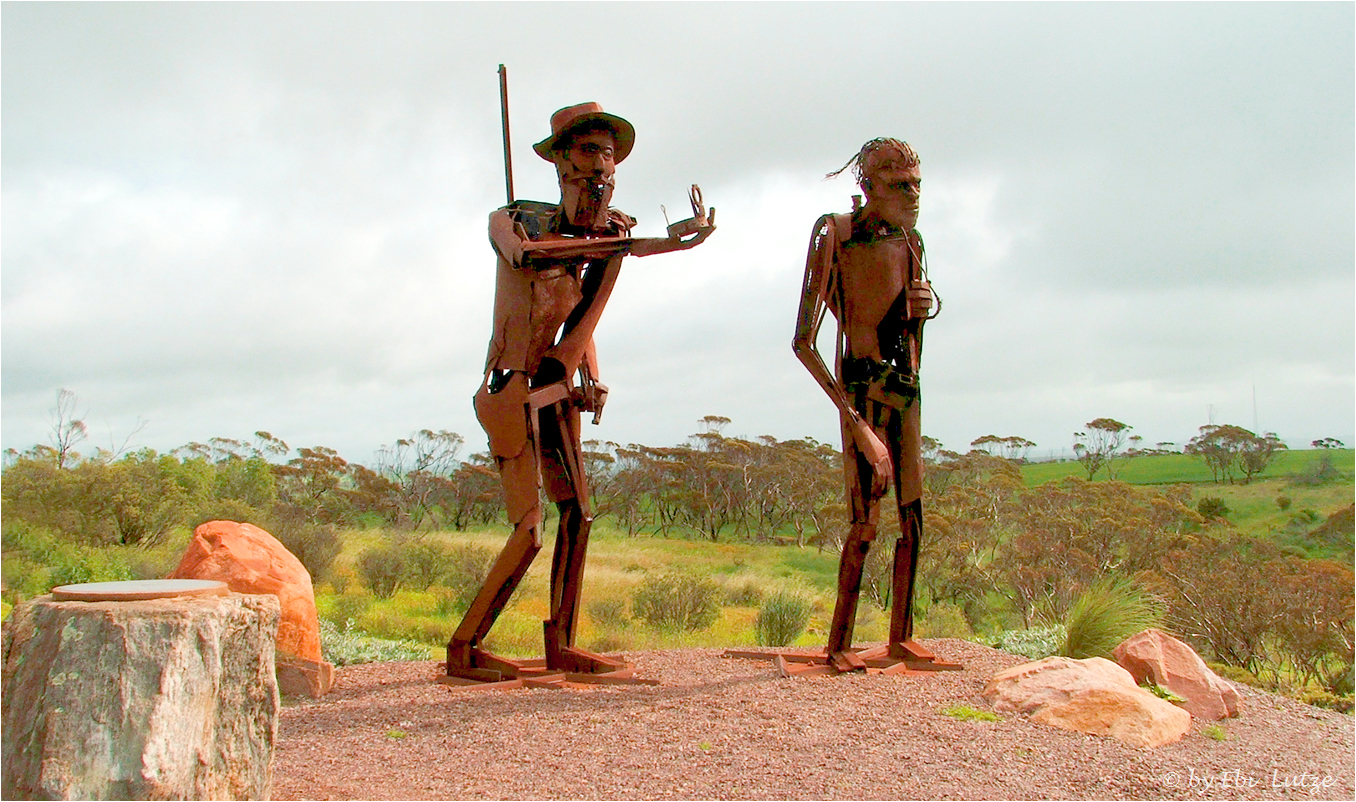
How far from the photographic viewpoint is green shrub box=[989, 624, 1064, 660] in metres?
7.51

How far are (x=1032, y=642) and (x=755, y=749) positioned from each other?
413 cm

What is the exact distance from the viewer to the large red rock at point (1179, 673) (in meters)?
5.65

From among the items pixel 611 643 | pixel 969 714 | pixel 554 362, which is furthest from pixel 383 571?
pixel 969 714

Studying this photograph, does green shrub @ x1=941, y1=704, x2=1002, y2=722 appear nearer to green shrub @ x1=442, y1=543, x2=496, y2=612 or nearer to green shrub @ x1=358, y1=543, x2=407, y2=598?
green shrub @ x1=442, y1=543, x2=496, y2=612

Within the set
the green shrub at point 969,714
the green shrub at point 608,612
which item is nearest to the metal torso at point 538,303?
the green shrub at point 969,714

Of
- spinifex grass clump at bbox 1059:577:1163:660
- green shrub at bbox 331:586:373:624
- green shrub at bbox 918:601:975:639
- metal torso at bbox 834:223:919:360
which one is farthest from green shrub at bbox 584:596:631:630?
metal torso at bbox 834:223:919:360

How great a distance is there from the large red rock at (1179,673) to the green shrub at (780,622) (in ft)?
10.6

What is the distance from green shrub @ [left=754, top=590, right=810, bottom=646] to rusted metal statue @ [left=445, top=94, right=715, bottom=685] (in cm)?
302

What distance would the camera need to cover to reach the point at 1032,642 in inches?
304

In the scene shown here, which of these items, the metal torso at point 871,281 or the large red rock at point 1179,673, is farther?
the metal torso at point 871,281

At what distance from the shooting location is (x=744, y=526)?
93.3 feet

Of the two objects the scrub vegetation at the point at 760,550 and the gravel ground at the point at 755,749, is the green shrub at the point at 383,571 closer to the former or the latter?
the scrub vegetation at the point at 760,550

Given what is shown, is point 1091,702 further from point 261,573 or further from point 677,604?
point 677,604

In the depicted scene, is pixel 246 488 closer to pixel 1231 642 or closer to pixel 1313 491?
pixel 1231 642
